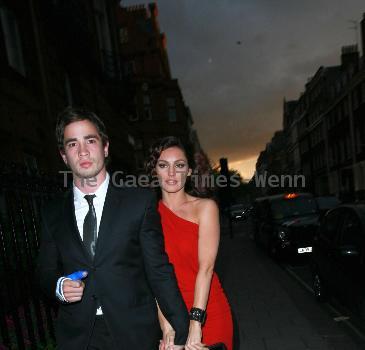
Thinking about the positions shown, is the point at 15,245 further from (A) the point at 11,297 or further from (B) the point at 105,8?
(B) the point at 105,8

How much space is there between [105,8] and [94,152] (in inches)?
717

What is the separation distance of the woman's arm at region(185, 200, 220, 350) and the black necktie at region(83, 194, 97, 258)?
2.21ft

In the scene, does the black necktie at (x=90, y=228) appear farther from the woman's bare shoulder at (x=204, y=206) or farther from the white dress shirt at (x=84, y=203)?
the woman's bare shoulder at (x=204, y=206)

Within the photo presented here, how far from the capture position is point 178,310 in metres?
2.24

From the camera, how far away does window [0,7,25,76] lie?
8.95 meters

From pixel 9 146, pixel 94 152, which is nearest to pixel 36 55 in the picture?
pixel 9 146

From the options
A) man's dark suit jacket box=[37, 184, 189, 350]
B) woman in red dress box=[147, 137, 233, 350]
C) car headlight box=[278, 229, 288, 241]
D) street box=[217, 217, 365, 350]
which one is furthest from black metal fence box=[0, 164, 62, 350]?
car headlight box=[278, 229, 288, 241]

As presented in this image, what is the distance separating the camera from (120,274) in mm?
2281

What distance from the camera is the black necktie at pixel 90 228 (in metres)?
2.33

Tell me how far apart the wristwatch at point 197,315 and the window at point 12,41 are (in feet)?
25.7

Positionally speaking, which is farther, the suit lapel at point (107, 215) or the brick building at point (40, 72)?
the brick building at point (40, 72)

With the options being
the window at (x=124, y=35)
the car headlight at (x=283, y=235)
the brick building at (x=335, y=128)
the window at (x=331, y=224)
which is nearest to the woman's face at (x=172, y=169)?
the window at (x=331, y=224)

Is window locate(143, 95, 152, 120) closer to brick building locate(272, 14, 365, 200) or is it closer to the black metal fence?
brick building locate(272, 14, 365, 200)

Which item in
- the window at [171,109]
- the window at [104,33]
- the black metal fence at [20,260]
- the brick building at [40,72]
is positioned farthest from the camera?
the window at [171,109]
